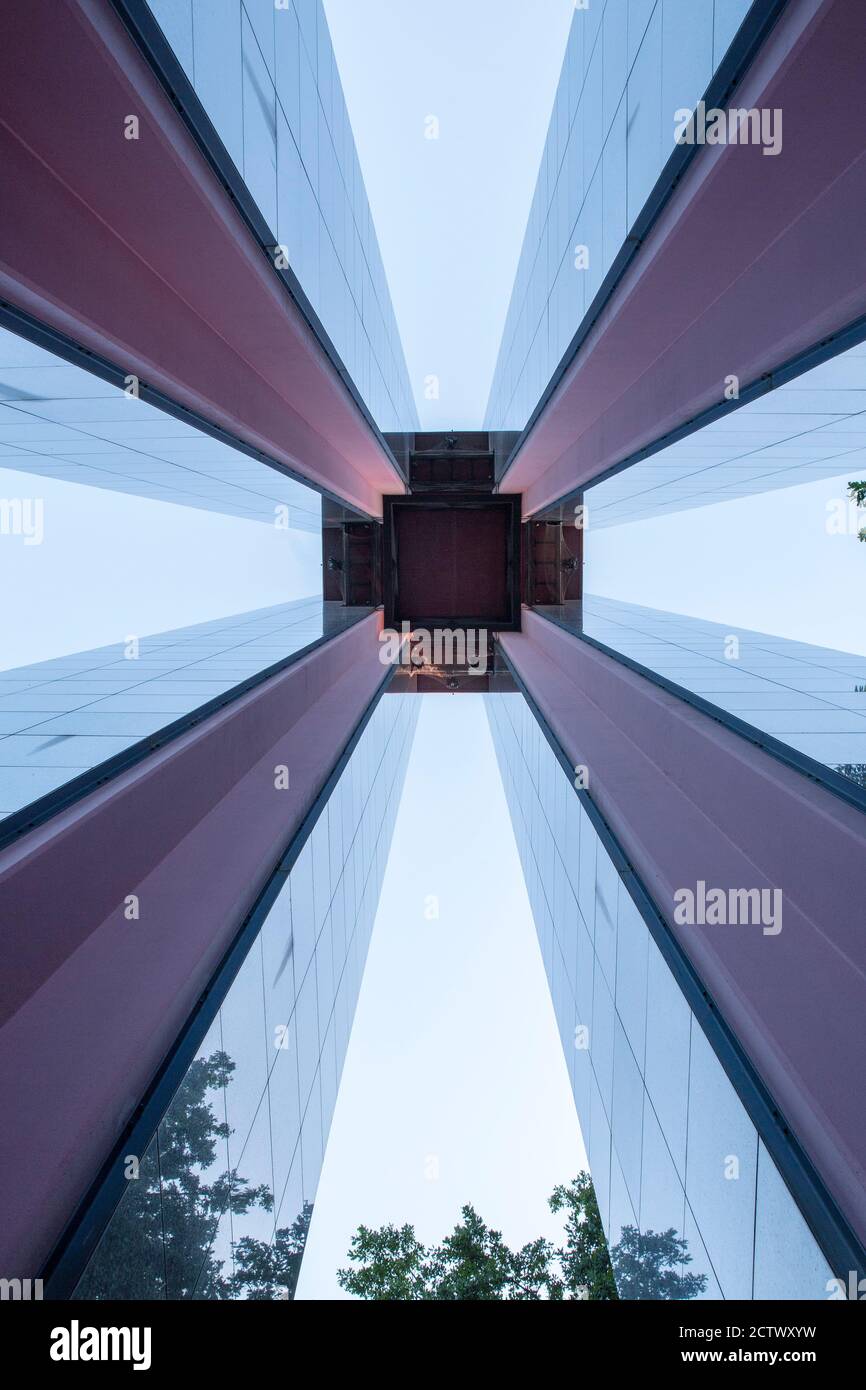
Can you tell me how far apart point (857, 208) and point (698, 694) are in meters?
5.01

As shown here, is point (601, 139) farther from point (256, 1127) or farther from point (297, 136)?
point (256, 1127)

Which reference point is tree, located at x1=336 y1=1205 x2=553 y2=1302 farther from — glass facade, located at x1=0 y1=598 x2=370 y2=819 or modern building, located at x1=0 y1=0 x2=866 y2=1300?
glass facade, located at x1=0 y1=598 x2=370 y2=819

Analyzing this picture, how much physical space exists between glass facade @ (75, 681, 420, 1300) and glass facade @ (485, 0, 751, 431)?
24.7ft

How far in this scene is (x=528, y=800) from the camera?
1489 cm

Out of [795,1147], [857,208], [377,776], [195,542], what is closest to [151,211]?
[857,208]

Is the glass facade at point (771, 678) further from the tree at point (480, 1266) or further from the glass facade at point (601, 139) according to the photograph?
the glass facade at point (601, 139)

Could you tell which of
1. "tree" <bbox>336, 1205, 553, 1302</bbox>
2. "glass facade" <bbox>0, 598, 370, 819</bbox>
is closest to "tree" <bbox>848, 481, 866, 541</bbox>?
"glass facade" <bbox>0, 598, 370, 819</bbox>

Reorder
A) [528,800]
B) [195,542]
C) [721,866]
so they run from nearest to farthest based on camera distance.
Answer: [721,866] → [528,800] → [195,542]

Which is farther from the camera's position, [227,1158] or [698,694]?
[698,694]

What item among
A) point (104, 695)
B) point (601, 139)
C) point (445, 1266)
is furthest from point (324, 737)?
point (601, 139)

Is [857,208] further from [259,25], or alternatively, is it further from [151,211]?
[259,25]

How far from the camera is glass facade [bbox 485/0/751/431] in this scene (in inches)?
247
